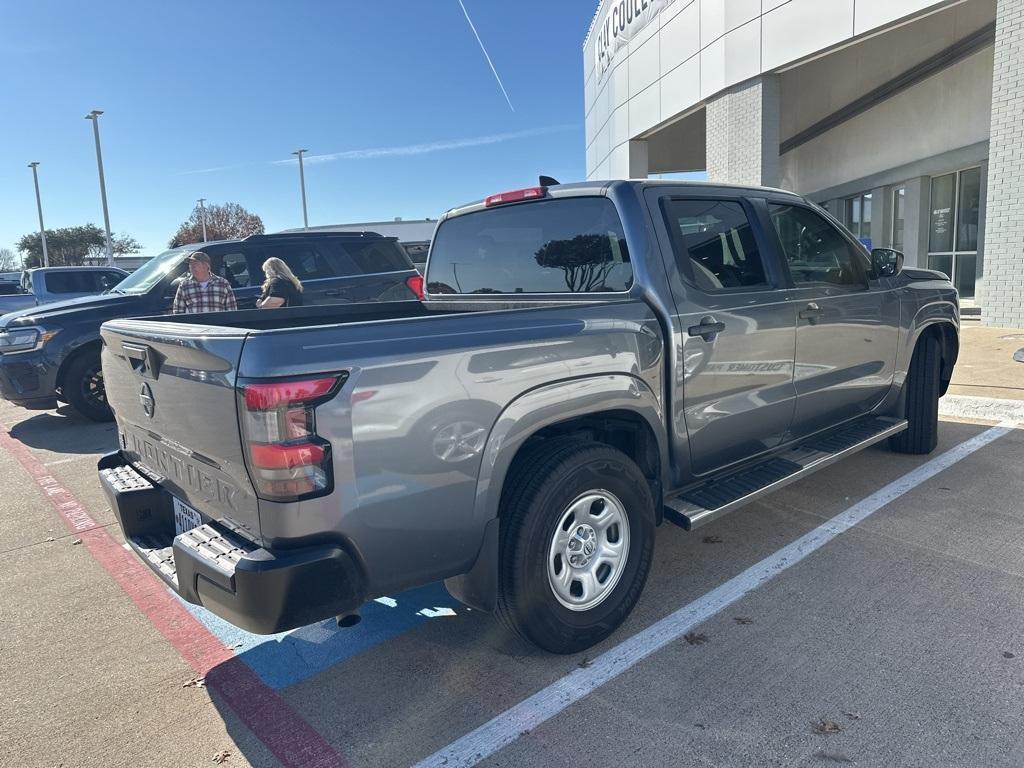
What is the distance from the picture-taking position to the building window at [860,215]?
19.7 metres

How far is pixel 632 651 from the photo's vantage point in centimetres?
303

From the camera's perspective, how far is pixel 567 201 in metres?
3.67

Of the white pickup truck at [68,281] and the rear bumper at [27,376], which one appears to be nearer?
the rear bumper at [27,376]

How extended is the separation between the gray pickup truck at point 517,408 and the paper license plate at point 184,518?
23 millimetres

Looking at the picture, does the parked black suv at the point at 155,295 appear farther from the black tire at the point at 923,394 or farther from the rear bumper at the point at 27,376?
the black tire at the point at 923,394

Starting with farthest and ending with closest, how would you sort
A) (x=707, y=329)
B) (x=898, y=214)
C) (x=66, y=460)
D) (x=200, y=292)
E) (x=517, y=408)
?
(x=898, y=214) < (x=200, y=292) < (x=66, y=460) < (x=707, y=329) < (x=517, y=408)

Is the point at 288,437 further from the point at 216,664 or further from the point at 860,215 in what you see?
the point at 860,215

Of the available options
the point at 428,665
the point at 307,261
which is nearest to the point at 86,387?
the point at 307,261

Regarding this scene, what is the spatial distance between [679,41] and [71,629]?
58.4 feet

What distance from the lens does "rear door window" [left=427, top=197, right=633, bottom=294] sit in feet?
11.4

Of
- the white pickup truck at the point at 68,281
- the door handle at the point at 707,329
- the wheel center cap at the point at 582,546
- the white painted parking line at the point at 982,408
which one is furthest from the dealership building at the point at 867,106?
the white pickup truck at the point at 68,281

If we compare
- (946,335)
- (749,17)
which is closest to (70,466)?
→ (946,335)

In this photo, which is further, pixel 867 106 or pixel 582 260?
pixel 867 106

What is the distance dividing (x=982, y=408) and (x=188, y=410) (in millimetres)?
6870
